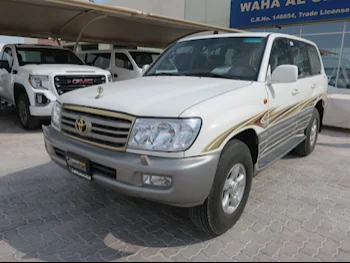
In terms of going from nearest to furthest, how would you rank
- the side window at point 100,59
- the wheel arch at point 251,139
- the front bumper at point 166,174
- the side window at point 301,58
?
1. the front bumper at point 166,174
2. the wheel arch at point 251,139
3. the side window at point 301,58
4. the side window at point 100,59

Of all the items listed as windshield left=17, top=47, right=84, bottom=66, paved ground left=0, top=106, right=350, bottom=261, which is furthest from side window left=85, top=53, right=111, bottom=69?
paved ground left=0, top=106, right=350, bottom=261

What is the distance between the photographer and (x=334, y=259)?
244 centimetres

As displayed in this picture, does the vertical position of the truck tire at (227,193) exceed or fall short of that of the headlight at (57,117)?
it falls short

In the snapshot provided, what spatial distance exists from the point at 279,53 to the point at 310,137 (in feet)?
6.53

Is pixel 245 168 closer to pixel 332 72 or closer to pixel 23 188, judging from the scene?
pixel 23 188

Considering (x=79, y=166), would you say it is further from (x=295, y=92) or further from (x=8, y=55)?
(x=8, y=55)

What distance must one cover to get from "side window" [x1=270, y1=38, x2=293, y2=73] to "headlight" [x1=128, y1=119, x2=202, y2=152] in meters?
1.63

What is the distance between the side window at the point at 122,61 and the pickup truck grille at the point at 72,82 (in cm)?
265

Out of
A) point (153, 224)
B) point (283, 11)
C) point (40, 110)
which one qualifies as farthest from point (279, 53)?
point (283, 11)

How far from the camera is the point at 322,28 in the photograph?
12852 millimetres

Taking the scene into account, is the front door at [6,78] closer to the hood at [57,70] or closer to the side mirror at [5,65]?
the side mirror at [5,65]

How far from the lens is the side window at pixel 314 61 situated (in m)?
4.79

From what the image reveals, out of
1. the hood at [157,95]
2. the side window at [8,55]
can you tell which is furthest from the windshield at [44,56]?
the hood at [157,95]

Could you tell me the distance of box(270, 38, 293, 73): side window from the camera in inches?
134
